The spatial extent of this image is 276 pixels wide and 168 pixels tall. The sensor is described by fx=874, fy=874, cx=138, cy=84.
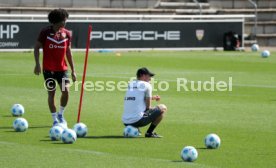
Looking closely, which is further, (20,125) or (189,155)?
(20,125)

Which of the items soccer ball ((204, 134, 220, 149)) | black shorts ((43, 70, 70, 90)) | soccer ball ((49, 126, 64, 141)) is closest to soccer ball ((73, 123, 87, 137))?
soccer ball ((49, 126, 64, 141))

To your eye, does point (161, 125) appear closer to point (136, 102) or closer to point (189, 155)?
point (136, 102)

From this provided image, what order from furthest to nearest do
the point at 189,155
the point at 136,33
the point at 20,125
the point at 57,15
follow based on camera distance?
the point at 136,33 < the point at 57,15 < the point at 20,125 < the point at 189,155

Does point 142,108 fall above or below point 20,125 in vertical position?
above

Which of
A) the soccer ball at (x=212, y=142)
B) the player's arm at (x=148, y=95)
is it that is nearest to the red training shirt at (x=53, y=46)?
the player's arm at (x=148, y=95)

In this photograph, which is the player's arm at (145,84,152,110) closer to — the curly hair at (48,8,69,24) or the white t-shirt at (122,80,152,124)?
the white t-shirt at (122,80,152,124)

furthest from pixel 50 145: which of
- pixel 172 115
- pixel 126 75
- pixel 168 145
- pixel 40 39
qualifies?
pixel 126 75

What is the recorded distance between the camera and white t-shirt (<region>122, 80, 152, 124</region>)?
15.0 metres

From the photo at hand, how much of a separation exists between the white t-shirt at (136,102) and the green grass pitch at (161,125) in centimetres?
43

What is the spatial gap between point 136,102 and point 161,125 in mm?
1713

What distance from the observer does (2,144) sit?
44.9 ft

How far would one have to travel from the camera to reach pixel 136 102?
15016 millimetres

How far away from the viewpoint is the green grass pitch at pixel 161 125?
1237cm

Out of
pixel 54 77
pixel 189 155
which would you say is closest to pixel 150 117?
pixel 54 77
